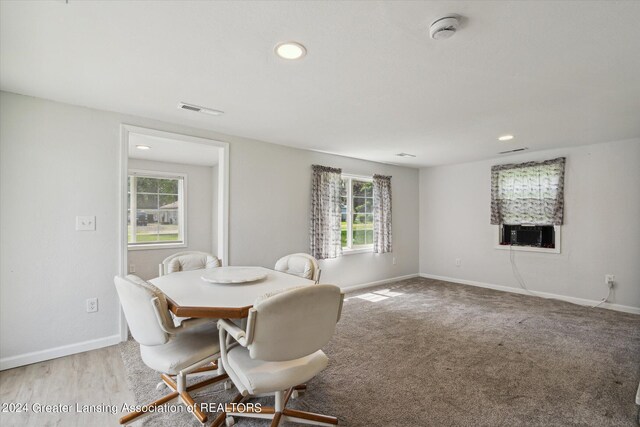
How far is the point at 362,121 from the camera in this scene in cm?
332

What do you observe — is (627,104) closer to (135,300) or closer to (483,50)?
(483,50)

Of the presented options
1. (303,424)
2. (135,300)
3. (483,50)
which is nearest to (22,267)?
(135,300)

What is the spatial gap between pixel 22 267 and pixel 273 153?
2.86 meters

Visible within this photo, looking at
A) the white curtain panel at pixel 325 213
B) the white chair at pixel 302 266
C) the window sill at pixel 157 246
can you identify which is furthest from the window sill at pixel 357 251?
the window sill at pixel 157 246

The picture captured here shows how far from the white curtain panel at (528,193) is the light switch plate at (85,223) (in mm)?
5693

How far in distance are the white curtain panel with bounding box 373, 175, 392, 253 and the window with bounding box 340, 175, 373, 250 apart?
12 centimetres

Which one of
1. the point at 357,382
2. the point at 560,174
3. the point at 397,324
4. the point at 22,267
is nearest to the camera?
the point at 357,382

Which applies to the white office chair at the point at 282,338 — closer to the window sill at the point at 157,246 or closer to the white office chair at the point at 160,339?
the white office chair at the point at 160,339

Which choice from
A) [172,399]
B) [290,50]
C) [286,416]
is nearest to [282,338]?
[286,416]

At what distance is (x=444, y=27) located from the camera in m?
1.62

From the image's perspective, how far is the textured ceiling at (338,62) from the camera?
5.14ft

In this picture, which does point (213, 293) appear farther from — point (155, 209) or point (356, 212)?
point (155, 209)

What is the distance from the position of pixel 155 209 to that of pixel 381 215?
4.30m

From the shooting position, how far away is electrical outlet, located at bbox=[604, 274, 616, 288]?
4.14m
